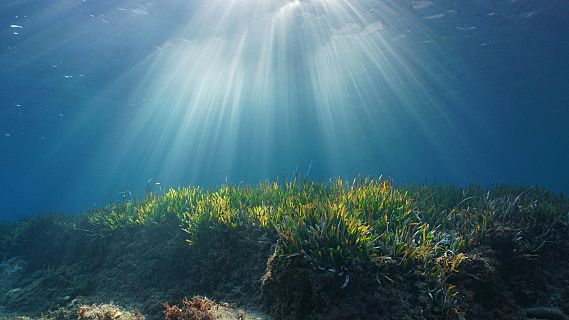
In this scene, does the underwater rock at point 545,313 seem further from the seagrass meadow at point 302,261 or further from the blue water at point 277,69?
the blue water at point 277,69

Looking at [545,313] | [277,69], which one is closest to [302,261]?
[545,313]

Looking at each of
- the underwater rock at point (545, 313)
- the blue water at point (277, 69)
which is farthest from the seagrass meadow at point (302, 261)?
the blue water at point (277, 69)

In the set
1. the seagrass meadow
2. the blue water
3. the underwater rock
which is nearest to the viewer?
the seagrass meadow

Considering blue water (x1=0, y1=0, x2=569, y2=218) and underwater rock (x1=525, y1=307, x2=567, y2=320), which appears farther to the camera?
blue water (x1=0, y1=0, x2=569, y2=218)

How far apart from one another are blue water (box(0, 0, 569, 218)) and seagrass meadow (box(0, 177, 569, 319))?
2.50m

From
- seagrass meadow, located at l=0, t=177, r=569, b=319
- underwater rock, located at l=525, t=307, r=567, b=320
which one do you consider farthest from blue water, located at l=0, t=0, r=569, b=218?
underwater rock, located at l=525, t=307, r=567, b=320

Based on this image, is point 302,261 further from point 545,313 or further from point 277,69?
point 277,69

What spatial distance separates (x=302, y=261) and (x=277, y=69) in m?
26.6

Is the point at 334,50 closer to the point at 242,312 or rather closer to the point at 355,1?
the point at 355,1

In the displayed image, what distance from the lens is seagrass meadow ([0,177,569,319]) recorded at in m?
4.25

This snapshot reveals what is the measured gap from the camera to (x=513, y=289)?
500 cm

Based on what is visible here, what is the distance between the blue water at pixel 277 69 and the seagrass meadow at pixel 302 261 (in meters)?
2.50

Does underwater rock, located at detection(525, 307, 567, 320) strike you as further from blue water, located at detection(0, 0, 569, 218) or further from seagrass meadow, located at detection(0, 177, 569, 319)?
blue water, located at detection(0, 0, 569, 218)

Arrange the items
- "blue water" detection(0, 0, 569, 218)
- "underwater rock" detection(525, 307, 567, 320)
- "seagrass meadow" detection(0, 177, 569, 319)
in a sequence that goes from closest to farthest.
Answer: "seagrass meadow" detection(0, 177, 569, 319), "underwater rock" detection(525, 307, 567, 320), "blue water" detection(0, 0, 569, 218)
